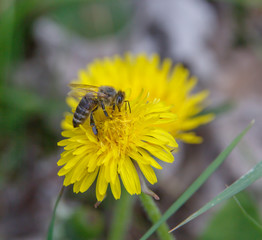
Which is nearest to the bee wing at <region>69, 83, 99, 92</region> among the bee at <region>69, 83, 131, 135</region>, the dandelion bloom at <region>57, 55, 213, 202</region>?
the bee at <region>69, 83, 131, 135</region>

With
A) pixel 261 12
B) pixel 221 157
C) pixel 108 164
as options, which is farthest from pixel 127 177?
pixel 261 12

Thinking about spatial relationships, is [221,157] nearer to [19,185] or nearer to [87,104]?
[87,104]

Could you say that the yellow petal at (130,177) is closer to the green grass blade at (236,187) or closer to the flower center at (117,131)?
the flower center at (117,131)

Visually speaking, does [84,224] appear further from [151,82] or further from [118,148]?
[151,82]

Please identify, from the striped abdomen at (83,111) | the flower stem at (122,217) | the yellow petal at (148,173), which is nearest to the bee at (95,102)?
the striped abdomen at (83,111)

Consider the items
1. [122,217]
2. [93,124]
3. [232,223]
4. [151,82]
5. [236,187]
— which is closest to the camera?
[236,187]

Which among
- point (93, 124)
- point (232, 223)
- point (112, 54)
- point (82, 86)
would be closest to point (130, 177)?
point (93, 124)
